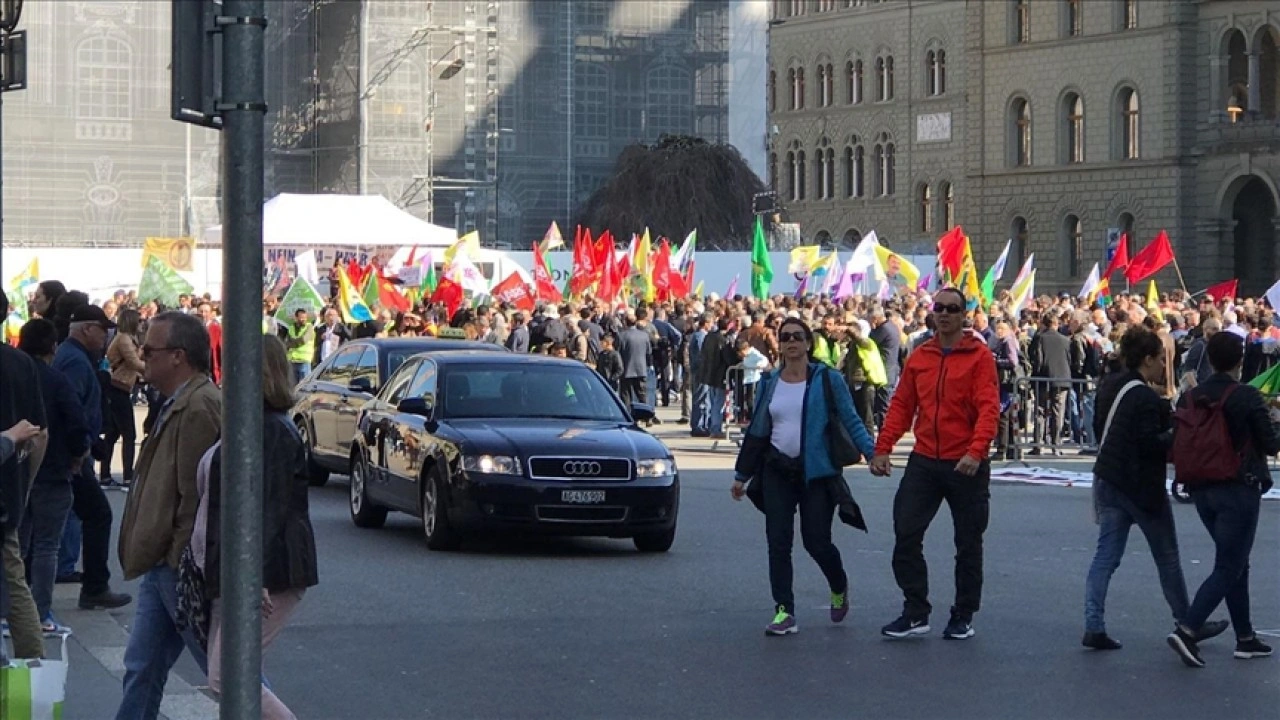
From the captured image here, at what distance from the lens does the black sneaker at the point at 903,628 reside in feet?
37.9

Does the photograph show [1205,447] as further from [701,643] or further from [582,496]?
[582,496]

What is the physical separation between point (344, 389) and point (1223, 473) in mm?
10590

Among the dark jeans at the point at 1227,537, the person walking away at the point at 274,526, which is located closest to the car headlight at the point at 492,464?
the dark jeans at the point at 1227,537

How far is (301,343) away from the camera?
3062 cm

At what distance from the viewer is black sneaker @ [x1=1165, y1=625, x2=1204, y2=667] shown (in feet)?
35.2

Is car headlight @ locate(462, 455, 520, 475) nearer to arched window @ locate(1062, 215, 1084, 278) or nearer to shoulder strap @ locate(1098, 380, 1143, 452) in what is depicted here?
shoulder strap @ locate(1098, 380, 1143, 452)

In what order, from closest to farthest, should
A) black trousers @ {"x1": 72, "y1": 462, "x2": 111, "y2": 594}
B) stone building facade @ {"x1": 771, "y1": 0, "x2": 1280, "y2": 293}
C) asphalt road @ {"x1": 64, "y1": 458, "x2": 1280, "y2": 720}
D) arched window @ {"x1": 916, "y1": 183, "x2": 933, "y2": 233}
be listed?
1. asphalt road @ {"x1": 64, "y1": 458, "x2": 1280, "y2": 720}
2. black trousers @ {"x1": 72, "y1": 462, "x2": 111, "y2": 594}
3. stone building facade @ {"x1": 771, "y1": 0, "x2": 1280, "y2": 293}
4. arched window @ {"x1": 916, "y1": 183, "x2": 933, "y2": 233}

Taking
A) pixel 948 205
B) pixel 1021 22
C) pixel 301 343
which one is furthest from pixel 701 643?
pixel 948 205

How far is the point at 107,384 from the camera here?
1833 cm

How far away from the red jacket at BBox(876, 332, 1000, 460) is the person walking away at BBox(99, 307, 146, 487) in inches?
306

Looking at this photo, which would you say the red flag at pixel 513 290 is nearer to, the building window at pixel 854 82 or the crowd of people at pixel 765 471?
the crowd of people at pixel 765 471

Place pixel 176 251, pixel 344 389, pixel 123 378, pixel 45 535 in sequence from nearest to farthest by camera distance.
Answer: pixel 45 535
pixel 123 378
pixel 344 389
pixel 176 251

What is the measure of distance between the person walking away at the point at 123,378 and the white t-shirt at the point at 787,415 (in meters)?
7.10

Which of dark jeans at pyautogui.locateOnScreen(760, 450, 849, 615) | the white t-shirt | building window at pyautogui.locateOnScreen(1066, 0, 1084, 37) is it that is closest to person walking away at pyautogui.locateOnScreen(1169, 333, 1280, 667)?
dark jeans at pyautogui.locateOnScreen(760, 450, 849, 615)
